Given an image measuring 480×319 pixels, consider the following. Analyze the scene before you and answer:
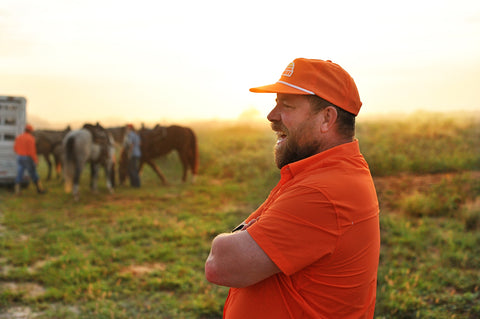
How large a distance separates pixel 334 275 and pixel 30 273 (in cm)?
502

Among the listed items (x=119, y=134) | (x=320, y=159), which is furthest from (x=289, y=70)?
(x=119, y=134)

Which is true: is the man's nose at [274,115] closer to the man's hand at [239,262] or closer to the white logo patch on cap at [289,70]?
the white logo patch on cap at [289,70]

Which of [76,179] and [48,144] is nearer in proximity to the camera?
[76,179]

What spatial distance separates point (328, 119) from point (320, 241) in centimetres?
47

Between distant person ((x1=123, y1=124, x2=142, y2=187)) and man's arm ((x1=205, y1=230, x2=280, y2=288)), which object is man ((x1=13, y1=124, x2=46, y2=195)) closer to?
distant person ((x1=123, y1=124, x2=142, y2=187))

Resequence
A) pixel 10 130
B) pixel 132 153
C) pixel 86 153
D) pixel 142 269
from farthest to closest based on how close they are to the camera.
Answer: pixel 132 153 → pixel 10 130 → pixel 86 153 → pixel 142 269

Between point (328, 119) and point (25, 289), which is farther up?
point (328, 119)

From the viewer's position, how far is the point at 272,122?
1.69 meters

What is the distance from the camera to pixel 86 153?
11.0 metres

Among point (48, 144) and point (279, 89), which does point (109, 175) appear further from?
point (279, 89)

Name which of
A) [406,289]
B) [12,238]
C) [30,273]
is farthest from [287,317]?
[12,238]

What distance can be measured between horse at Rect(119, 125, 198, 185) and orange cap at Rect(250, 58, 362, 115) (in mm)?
12122

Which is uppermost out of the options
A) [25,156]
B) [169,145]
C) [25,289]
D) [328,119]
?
[328,119]

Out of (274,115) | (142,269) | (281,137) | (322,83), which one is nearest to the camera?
(322,83)
